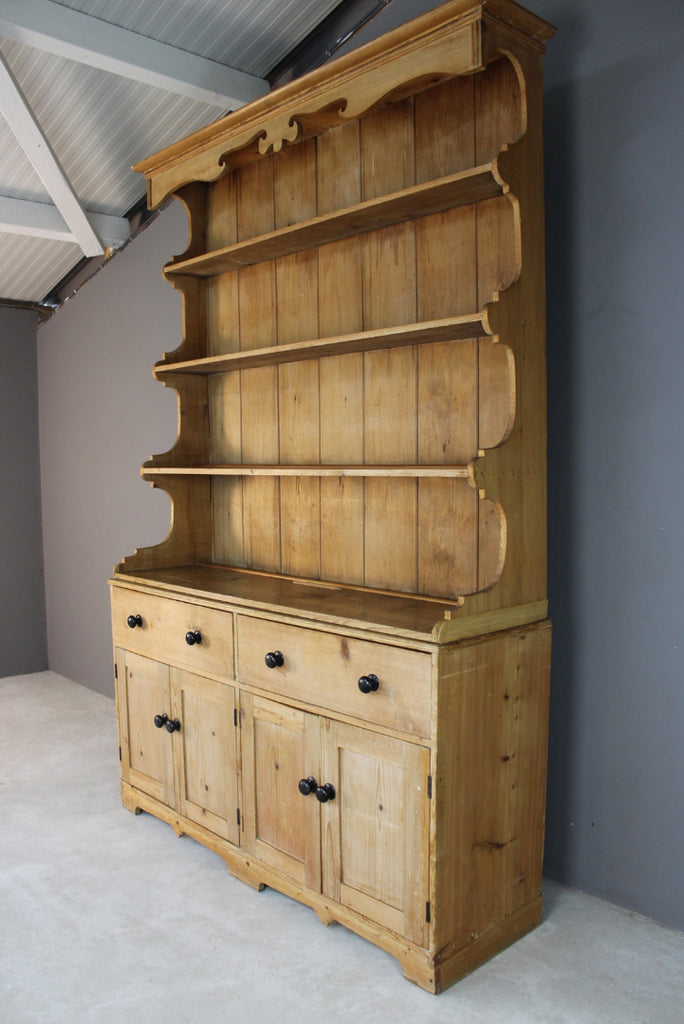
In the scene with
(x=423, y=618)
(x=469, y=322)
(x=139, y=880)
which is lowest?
(x=139, y=880)

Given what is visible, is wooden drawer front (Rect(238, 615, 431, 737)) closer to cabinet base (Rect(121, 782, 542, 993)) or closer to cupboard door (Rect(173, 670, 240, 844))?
cupboard door (Rect(173, 670, 240, 844))

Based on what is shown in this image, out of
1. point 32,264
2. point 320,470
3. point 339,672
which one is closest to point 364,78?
point 320,470

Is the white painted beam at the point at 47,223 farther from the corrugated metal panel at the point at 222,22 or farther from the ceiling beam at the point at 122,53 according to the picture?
the corrugated metal panel at the point at 222,22

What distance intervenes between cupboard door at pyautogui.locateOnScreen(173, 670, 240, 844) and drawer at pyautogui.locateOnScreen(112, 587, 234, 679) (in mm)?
57

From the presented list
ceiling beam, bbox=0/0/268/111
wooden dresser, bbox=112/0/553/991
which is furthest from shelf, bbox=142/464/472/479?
ceiling beam, bbox=0/0/268/111

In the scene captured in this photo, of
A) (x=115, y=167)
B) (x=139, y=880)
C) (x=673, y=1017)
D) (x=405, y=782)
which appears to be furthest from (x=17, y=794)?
(x=115, y=167)

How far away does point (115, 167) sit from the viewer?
3924 mm

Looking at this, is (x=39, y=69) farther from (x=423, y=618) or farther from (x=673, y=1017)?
(x=673, y=1017)

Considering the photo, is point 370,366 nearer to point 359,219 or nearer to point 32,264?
point 359,219

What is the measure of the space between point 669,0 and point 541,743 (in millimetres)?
2001

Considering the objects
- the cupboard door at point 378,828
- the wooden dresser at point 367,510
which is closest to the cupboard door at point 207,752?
the wooden dresser at point 367,510

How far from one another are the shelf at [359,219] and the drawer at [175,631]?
124 cm

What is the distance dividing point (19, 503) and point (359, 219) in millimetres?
3483

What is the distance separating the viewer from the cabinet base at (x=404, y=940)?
201 centimetres
